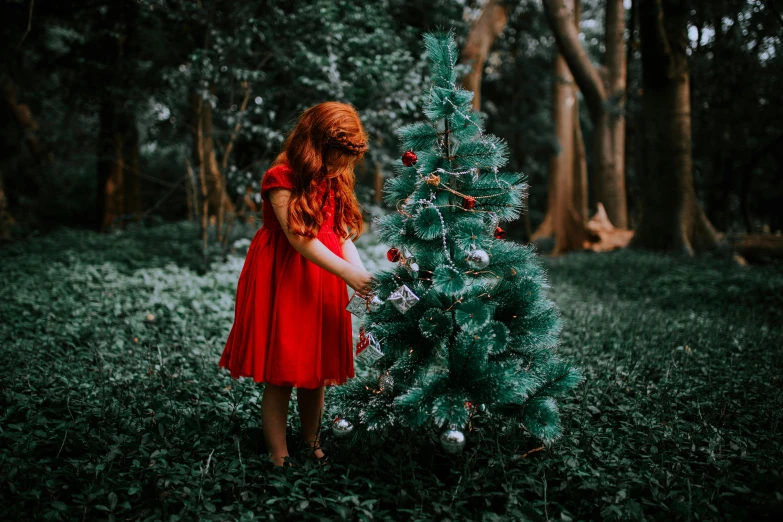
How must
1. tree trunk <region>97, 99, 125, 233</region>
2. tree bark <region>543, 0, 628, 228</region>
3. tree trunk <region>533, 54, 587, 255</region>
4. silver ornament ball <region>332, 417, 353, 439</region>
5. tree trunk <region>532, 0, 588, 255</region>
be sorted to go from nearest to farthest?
silver ornament ball <region>332, 417, 353, 439</region>, tree trunk <region>97, 99, 125, 233</region>, tree bark <region>543, 0, 628, 228</region>, tree trunk <region>533, 54, 587, 255</region>, tree trunk <region>532, 0, 588, 255</region>

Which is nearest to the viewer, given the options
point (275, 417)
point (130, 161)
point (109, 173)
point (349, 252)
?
point (275, 417)

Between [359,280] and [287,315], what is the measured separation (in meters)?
0.37

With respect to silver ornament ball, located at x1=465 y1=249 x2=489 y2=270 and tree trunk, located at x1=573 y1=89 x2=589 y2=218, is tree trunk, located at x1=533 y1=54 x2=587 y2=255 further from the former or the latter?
silver ornament ball, located at x1=465 y1=249 x2=489 y2=270

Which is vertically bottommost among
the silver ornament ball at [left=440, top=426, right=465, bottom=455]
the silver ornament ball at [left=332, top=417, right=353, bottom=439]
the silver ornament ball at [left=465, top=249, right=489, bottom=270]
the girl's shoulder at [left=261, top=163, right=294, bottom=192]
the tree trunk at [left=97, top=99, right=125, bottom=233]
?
the silver ornament ball at [left=332, top=417, right=353, bottom=439]

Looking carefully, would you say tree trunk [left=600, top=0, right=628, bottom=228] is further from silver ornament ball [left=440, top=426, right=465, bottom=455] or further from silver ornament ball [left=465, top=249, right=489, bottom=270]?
silver ornament ball [left=440, top=426, right=465, bottom=455]

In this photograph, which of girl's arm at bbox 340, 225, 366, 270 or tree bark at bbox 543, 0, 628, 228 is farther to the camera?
tree bark at bbox 543, 0, 628, 228

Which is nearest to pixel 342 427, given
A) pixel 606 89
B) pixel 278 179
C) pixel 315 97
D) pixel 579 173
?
pixel 278 179

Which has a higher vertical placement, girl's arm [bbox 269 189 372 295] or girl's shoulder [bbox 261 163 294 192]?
girl's shoulder [bbox 261 163 294 192]

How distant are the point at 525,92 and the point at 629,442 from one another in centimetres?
2133

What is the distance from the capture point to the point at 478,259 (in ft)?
7.20

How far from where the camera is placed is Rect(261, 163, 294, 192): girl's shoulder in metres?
2.38

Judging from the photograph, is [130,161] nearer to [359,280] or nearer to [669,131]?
[669,131]

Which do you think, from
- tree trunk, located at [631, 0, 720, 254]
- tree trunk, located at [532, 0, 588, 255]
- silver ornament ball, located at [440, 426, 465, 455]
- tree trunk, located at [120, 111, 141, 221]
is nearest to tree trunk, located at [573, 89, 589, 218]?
tree trunk, located at [532, 0, 588, 255]

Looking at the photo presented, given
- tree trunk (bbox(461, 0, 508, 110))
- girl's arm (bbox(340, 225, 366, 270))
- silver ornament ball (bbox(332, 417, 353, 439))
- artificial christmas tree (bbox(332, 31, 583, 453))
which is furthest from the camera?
tree trunk (bbox(461, 0, 508, 110))
